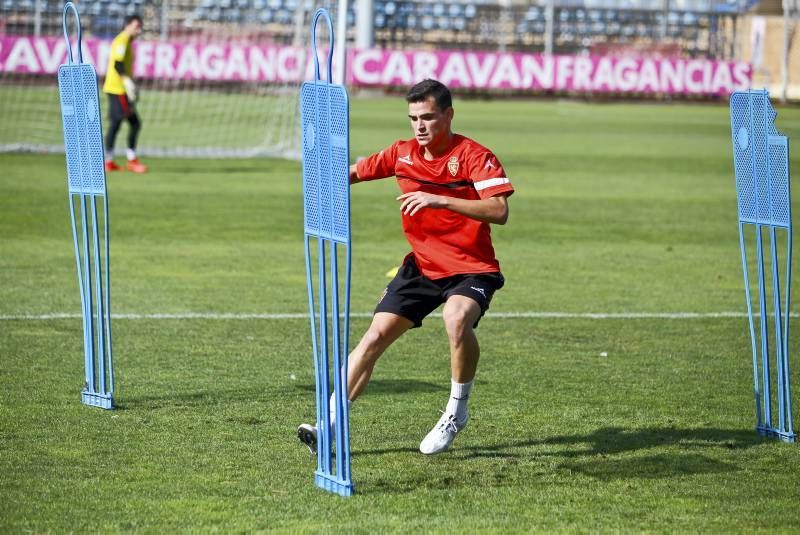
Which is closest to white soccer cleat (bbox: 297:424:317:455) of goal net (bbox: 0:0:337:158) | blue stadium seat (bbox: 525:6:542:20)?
goal net (bbox: 0:0:337:158)

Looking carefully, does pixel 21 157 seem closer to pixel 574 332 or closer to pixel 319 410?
pixel 574 332

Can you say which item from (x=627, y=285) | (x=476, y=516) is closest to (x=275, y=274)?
(x=627, y=285)

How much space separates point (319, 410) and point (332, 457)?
42cm

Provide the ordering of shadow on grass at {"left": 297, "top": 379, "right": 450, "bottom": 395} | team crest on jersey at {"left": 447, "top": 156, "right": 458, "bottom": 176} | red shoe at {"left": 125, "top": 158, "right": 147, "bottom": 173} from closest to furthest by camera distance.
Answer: team crest on jersey at {"left": 447, "top": 156, "right": 458, "bottom": 176}, shadow on grass at {"left": 297, "top": 379, "right": 450, "bottom": 395}, red shoe at {"left": 125, "top": 158, "right": 147, "bottom": 173}

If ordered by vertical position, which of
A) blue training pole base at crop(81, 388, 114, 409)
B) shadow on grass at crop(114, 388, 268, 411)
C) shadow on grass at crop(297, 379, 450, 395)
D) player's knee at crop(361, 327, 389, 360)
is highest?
player's knee at crop(361, 327, 389, 360)

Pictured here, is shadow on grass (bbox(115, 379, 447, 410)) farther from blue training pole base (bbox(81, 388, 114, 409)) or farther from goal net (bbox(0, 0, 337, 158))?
goal net (bbox(0, 0, 337, 158))

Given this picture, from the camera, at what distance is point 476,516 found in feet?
17.7

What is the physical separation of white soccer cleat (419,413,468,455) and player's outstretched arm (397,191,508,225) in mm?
999

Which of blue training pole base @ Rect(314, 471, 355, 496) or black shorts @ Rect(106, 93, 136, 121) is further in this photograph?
black shorts @ Rect(106, 93, 136, 121)

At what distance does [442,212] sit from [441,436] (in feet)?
3.43

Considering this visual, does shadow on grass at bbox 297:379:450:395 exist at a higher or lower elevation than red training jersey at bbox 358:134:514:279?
lower

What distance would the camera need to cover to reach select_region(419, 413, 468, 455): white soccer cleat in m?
6.36

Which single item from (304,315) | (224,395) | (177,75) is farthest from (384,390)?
(177,75)

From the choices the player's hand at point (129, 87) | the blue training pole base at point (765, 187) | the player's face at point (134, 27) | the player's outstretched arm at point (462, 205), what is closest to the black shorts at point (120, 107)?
the player's hand at point (129, 87)
